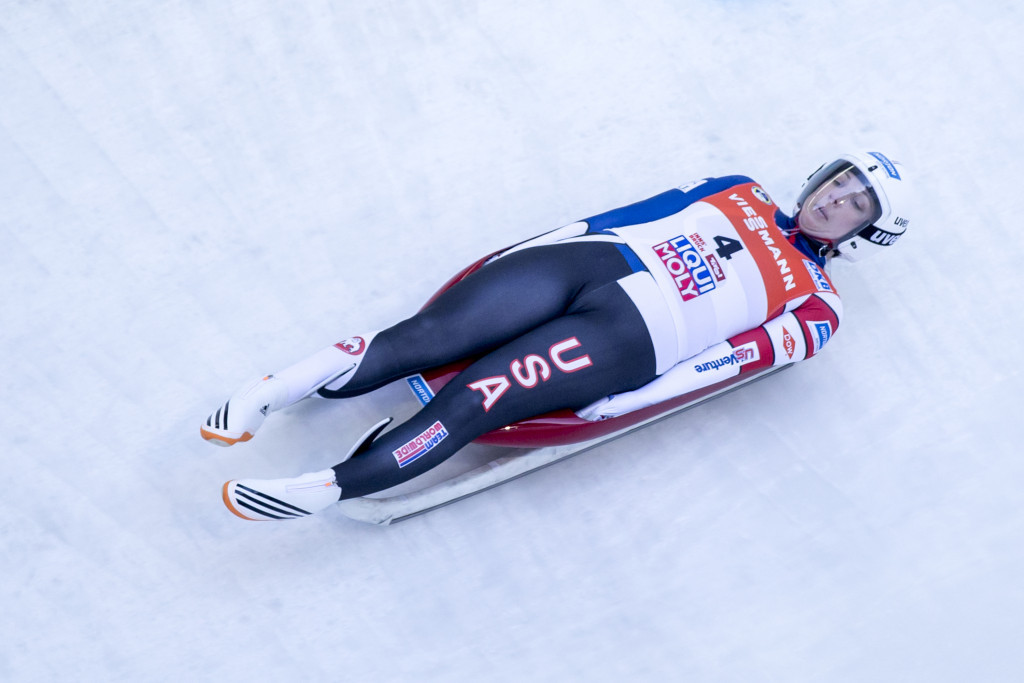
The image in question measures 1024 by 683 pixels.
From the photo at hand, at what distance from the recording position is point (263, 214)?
11.2 feet

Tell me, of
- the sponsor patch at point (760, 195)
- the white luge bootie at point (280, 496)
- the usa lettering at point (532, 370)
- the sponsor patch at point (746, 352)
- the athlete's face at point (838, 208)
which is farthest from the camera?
the sponsor patch at point (760, 195)

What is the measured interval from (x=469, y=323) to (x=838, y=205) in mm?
1259

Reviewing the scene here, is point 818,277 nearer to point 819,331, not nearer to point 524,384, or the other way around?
point 819,331

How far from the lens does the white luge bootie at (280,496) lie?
2.54 meters

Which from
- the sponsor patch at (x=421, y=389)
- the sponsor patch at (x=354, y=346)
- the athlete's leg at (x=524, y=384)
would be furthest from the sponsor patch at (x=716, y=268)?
the sponsor patch at (x=354, y=346)

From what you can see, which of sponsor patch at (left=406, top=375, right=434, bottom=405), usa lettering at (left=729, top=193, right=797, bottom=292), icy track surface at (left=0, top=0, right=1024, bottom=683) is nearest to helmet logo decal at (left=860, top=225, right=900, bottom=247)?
usa lettering at (left=729, top=193, right=797, bottom=292)

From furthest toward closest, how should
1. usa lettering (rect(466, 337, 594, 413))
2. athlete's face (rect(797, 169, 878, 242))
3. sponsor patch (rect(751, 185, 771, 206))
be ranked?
sponsor patch (rect(751, 185, 771, 206)) → athlete's face (rect(797, 169, 878, 242)) → usa lettering (rect(466, 337, 594, 413))

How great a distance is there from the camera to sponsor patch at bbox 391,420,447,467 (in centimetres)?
260

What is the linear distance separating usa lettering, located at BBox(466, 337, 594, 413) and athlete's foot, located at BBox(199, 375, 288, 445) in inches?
22.2

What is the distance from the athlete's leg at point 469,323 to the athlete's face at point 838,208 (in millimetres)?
696

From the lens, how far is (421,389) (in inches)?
112

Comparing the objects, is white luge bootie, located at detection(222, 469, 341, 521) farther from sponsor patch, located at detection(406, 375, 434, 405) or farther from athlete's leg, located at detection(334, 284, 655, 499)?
sponsor patch, located at detection(406, 375, 434, 405)

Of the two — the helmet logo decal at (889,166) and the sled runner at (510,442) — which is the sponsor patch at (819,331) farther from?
the helmet logo decal at (889,166)

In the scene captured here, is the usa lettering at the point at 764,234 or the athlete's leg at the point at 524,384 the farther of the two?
the usa lettering at the point at 764,234
